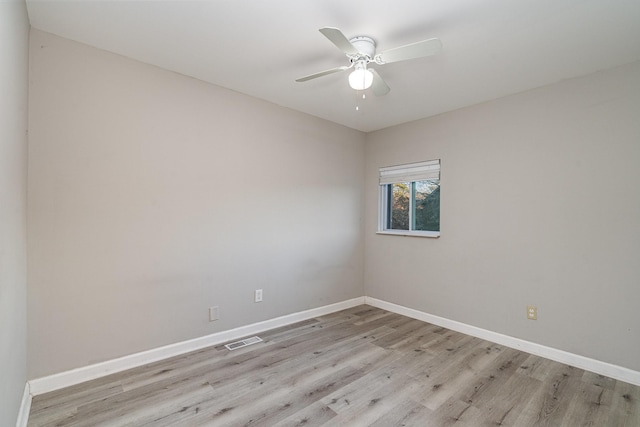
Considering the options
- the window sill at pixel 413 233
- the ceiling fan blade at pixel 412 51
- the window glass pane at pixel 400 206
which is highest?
the ceiling fan blade at pixel 412 51

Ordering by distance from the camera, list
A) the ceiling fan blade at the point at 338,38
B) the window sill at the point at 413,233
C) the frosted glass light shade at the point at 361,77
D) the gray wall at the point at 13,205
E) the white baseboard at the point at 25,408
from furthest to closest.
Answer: the window sill at the point at 413,233 < the frosted glass light shade at the point at 361,77 < the white baseboard at the point at 25,408 < the ceiling fan blade at the point at 338,38 < the gray wall at the point at 13,205

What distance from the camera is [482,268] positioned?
304 centimetres

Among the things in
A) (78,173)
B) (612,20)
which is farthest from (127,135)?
(612,20)

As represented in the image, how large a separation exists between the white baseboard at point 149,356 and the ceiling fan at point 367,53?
2.41 meters

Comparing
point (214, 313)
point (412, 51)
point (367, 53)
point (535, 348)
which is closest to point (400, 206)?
point (535, 348)

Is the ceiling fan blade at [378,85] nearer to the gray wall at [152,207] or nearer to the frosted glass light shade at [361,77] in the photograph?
the frosted glass light shade at [361,77]

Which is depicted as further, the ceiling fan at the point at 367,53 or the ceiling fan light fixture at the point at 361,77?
the ceiling fan light fixture at the point at 361,77

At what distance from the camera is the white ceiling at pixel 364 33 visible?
1739 mm

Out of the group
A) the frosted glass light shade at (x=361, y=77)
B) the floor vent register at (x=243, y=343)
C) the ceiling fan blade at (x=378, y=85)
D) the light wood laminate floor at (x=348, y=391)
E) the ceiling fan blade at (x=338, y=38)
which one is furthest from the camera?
the floor vent register at (x=243, y=343)

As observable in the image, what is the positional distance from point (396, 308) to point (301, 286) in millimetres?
1259

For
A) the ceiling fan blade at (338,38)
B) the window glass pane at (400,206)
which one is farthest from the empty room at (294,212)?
the window glass pane at (400,206)

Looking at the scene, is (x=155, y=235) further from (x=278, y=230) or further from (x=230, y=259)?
(x=278, y=230)

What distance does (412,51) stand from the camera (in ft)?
5.89

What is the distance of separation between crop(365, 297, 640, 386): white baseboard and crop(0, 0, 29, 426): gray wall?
3.38m
